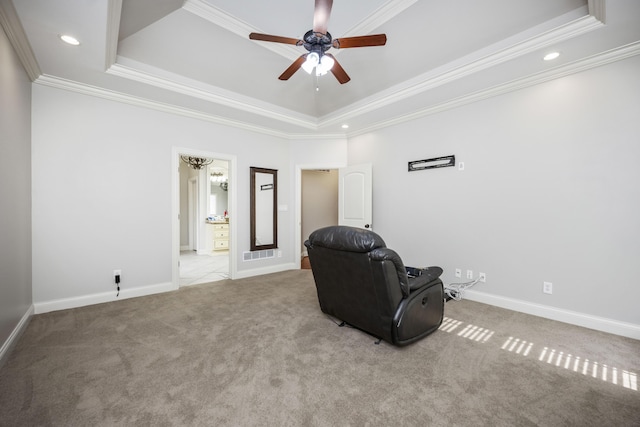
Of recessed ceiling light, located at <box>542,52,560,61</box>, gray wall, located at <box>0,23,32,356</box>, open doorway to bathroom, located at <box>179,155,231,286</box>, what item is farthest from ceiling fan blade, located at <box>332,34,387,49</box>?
open doorway to bathroom, located at <box>179,155,231,286</box>

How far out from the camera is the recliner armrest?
2254 mm

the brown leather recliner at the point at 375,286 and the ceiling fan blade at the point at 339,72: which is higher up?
the ceiling fan blade at the point at 339,72

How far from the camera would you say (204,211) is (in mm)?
7500

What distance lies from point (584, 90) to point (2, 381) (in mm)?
5634

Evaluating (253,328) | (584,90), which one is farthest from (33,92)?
(584,90)

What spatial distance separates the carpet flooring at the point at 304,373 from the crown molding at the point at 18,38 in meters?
2.69

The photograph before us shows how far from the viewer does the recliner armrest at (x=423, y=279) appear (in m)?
2.25

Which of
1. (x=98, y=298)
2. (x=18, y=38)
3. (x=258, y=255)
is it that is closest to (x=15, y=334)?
(x=98, y=298)

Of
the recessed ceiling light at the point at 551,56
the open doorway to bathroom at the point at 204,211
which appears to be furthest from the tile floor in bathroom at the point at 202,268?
the recessed ceiling light at the point at 551,56

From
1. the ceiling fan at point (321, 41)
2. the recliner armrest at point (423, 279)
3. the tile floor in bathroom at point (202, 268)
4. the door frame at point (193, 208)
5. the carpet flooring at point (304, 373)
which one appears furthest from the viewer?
the door frame at point (193, 208)

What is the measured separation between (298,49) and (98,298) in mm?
4077

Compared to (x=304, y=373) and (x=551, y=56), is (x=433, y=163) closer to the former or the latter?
(x=551, y=56)

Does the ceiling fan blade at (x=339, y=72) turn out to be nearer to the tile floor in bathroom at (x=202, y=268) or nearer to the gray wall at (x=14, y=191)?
the gray wall at (x=14, y=191)

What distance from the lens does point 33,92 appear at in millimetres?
3035
